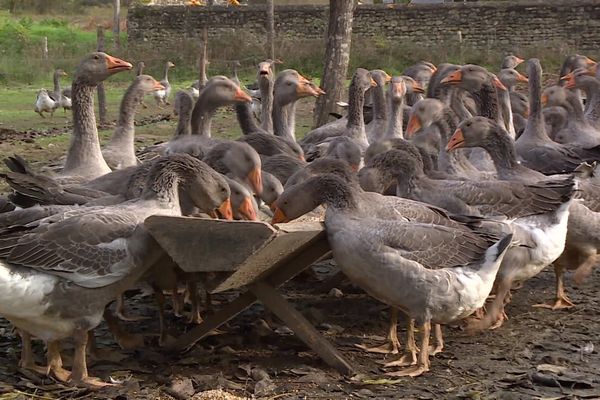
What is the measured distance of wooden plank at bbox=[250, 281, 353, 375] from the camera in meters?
6.09

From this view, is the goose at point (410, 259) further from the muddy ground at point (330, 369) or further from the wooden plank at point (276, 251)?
the muddy ground at point (330, 369)

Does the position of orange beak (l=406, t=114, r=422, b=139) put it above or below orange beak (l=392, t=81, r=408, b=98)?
below

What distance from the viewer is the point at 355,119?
11.6 meters

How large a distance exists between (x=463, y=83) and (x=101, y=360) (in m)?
5.93

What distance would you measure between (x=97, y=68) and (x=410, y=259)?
14.8ft

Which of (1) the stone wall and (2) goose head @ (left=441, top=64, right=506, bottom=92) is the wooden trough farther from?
(1) the stone wall

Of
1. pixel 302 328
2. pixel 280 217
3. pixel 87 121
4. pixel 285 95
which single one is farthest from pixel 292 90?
pixel 302 328

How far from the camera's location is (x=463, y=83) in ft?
34.4

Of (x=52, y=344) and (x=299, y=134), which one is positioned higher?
(x=52, y=344)

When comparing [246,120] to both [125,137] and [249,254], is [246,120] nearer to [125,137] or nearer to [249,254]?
[125,137]

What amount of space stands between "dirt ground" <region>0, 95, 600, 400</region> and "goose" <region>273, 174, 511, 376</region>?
373mm

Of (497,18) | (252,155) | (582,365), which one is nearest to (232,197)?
(252,155)

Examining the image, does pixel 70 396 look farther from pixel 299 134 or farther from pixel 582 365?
pixel 299 134

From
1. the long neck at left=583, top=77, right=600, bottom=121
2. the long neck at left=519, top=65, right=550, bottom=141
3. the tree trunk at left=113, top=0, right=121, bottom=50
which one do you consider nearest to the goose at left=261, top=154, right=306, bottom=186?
the long neck at left=519, top=65, right=550, bottom=141
